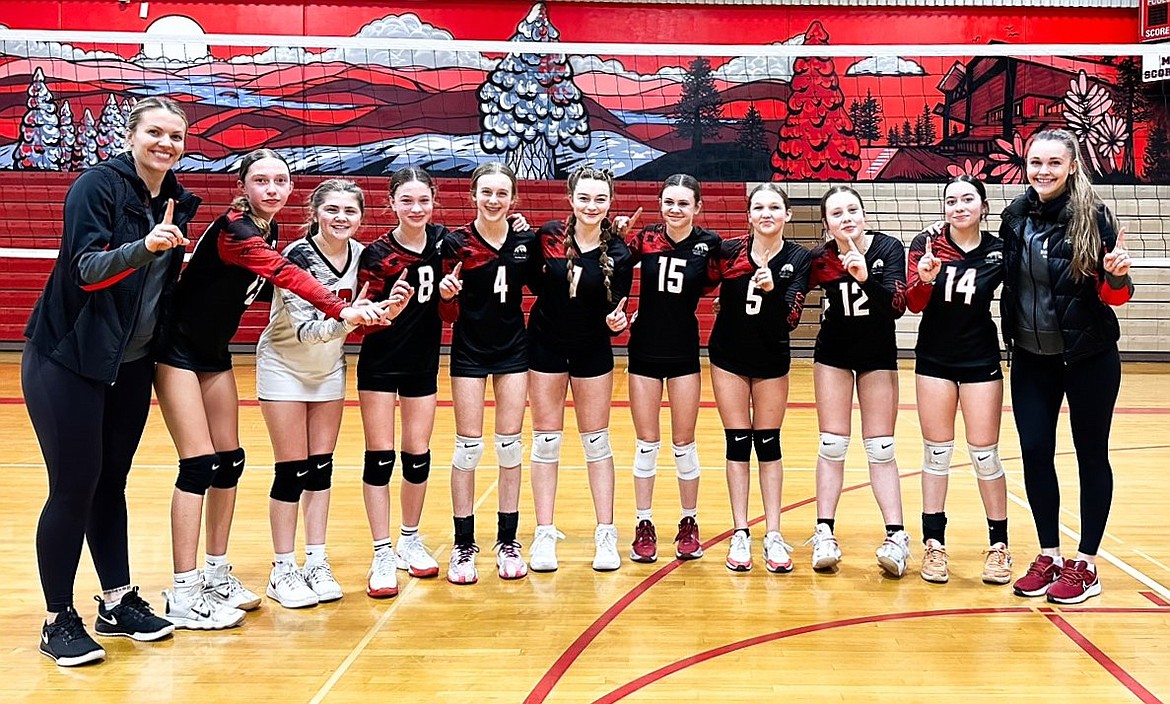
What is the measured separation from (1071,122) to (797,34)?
4.03m

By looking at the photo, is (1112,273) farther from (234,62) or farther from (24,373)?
(234,62)

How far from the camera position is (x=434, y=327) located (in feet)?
14.0

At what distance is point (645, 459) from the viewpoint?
460 cm

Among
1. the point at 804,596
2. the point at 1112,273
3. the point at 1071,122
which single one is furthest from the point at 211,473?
the point at 1071,122

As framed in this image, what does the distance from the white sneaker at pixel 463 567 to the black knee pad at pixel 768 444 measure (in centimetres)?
141

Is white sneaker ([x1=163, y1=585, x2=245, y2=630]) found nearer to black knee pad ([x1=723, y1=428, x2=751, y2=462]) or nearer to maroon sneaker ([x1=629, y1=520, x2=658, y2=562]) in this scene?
maroon sneaker ([x1=629, y1=520, x2=658, y2=562])

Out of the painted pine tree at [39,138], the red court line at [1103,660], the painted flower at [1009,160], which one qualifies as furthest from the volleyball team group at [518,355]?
the painted pine tree at [39,138]

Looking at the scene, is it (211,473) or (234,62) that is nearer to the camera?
(211,473)

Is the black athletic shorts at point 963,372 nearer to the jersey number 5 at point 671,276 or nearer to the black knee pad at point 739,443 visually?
the black knee pad at point 739,443

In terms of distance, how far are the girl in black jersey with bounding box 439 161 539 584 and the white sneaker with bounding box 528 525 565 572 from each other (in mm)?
86

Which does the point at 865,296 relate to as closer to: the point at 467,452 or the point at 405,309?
the point at 467,452

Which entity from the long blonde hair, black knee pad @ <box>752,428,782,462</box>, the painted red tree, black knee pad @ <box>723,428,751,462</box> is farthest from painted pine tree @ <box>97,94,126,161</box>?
the long blonde hair

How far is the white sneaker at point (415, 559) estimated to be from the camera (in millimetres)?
4363

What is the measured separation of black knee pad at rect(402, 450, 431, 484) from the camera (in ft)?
14.1
